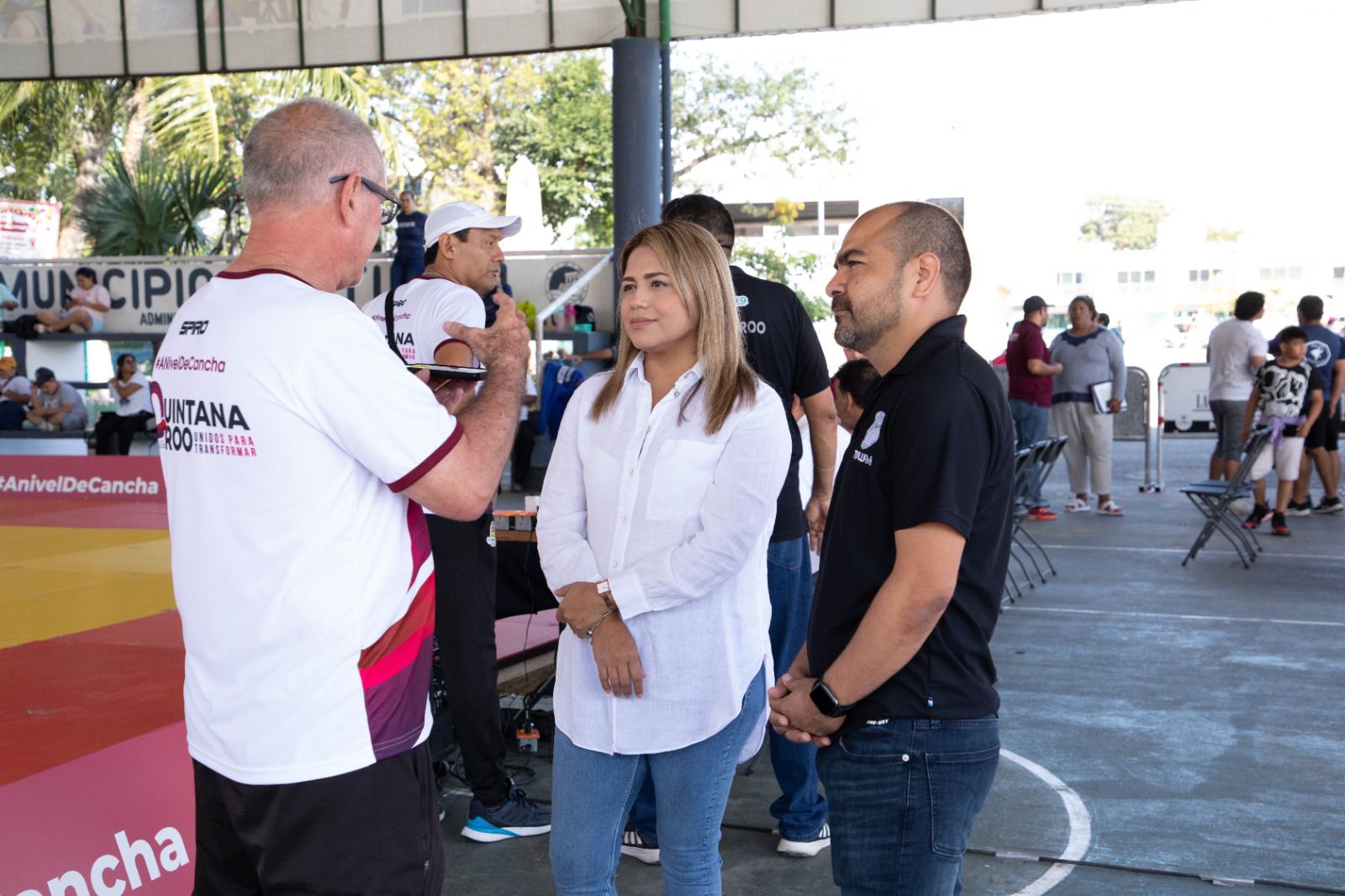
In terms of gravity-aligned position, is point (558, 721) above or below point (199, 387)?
below

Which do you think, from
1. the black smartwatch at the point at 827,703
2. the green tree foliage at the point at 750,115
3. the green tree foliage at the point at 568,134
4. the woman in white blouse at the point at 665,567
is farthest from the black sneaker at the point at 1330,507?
the green tree foliage at the point at 750,115

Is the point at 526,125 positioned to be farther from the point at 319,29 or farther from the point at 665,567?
the point at 665,567

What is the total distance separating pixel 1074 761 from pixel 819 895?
173 centimetres

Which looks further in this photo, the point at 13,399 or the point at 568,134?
the point at 568,134

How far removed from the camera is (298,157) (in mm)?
2043

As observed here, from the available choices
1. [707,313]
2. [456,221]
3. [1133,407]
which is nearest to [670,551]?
[707,313]

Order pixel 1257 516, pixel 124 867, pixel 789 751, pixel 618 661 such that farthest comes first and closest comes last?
pixel 1257 516 → pixel 789 751 → pixel 124 867 → pixel 618 661

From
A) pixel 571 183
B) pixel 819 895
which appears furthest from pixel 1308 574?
pixel 571 183

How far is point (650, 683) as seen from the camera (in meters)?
2.70

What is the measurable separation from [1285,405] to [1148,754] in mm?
6346

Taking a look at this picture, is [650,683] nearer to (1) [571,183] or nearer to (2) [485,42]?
(2) [485,42]

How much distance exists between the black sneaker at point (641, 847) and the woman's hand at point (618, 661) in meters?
1.59

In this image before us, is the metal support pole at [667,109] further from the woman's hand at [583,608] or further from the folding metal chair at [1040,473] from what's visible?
the woman's hand at [583,608]

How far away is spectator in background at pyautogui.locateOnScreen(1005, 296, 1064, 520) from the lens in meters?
11.9
